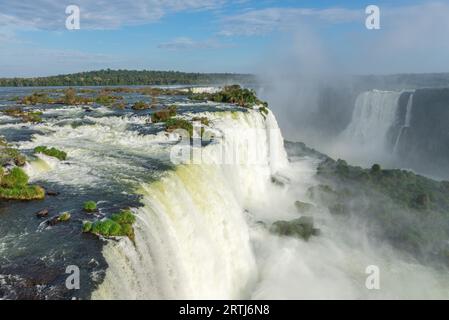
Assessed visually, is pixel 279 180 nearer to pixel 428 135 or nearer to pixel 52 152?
pixel 52 152

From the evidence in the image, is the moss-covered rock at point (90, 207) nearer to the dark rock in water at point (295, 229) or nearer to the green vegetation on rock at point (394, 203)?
the dark rock in water at point (295, 229)

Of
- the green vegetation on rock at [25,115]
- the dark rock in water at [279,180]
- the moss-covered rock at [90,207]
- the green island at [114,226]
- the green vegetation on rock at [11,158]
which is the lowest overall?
the dark rock in water at [279,180]

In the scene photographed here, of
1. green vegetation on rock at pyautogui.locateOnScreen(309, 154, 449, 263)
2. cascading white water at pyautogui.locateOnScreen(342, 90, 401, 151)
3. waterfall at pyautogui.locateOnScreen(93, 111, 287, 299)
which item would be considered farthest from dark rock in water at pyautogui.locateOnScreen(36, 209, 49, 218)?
cascading white water at pyautogui.locateOnScreen(342, 90, 401, 151)

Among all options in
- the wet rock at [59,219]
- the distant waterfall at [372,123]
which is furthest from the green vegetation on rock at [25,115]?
the distant waterfall at [372,123]

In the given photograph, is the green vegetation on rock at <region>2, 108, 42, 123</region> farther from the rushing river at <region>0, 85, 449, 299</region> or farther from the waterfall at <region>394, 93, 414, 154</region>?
the waterfall at <region>394, 93, 414, 154</region>

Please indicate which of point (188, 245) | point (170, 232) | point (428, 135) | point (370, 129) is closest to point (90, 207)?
point (170, 232)
